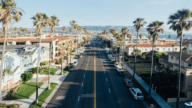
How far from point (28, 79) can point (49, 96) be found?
1217 cm

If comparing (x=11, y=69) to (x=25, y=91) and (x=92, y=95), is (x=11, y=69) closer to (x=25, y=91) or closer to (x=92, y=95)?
(x=25, y=91)

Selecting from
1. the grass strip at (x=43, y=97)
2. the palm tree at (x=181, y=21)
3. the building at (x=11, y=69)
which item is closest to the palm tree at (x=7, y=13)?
the grass strip at (x=43, y=97)

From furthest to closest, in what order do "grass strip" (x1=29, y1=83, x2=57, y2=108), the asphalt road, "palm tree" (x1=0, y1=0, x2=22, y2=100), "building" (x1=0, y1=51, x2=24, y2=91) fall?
1. "building" (x1=0, y1=51, x2=24, y2=91)
2. the asphalt road
3. "grass strip" (x1=29, y1=83, x2=57, y2=108)
4. "palm tree" (x1=0, y1=0, x2=22, y2=100)

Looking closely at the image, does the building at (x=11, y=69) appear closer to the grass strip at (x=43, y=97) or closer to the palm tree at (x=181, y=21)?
the grass strip at (x=43, y=97)

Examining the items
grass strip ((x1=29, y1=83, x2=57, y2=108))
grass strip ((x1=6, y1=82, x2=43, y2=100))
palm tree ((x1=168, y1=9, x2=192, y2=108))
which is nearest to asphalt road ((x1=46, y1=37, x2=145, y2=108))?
grass strip ((x1=29, y1=83, x2=57, y2=108))

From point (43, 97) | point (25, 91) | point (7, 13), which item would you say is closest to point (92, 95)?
point (43, 97)

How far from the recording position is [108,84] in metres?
32.9

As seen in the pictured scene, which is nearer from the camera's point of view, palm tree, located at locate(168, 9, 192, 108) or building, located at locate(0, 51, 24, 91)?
palm tree, located at locate(168, 9, 192, 108)

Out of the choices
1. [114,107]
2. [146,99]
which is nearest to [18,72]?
[114,107]

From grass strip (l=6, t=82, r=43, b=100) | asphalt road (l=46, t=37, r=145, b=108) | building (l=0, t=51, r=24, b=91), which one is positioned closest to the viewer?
asphalt road (l=46, t=37, r=145, b=108)

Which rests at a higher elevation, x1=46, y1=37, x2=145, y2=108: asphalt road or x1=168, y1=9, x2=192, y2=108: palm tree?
x1=168, y1=9, x2=192, y2=108: palm tree

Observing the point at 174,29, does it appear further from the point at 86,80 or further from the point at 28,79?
the point at 28,79

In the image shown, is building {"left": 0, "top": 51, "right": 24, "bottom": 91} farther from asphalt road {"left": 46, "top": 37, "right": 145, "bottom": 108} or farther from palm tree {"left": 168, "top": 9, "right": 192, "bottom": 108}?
palm tree {"left": 168, "top": 9, "right": 192, "bottom": 108}

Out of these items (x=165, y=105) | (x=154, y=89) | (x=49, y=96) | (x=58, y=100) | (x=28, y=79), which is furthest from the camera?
(x=28, y=79)
